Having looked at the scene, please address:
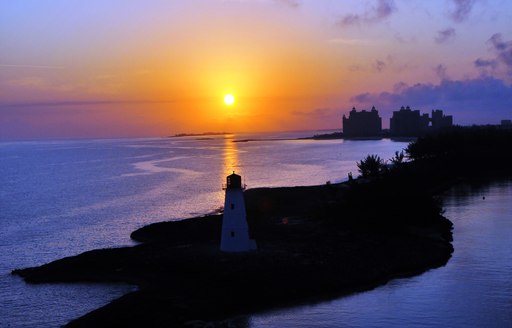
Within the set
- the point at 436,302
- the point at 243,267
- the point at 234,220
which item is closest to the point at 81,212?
the point at 234,220

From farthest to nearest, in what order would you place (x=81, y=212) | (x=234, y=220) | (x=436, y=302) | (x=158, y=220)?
1. (x=81, y=212)
2. (x=158, y=220)
3. (x=234, y=220)
4. (x=436, y=302)

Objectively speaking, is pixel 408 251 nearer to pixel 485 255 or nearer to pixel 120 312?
pixel 485 255

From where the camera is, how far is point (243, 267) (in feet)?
112

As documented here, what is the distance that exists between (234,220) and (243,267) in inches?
134

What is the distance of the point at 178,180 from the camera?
109 metres

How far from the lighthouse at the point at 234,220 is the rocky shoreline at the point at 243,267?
0.75 m

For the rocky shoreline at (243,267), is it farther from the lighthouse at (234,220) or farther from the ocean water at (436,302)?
the ocean water at (436,302)

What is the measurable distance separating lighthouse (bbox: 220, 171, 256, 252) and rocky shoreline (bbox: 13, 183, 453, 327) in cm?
75

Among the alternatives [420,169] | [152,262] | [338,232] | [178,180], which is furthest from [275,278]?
[178,180]

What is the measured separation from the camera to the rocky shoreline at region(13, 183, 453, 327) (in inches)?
1145

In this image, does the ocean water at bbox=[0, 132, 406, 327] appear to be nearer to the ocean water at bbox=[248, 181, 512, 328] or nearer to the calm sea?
the calm sea

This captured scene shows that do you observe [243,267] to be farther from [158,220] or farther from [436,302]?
[158,220]

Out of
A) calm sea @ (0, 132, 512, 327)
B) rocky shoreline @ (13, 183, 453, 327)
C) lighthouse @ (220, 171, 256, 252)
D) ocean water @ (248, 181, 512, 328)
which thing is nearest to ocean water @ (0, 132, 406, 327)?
calm sea @ (0, 132, 512, 327)

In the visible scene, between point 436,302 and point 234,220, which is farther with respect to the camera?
point 234,220
